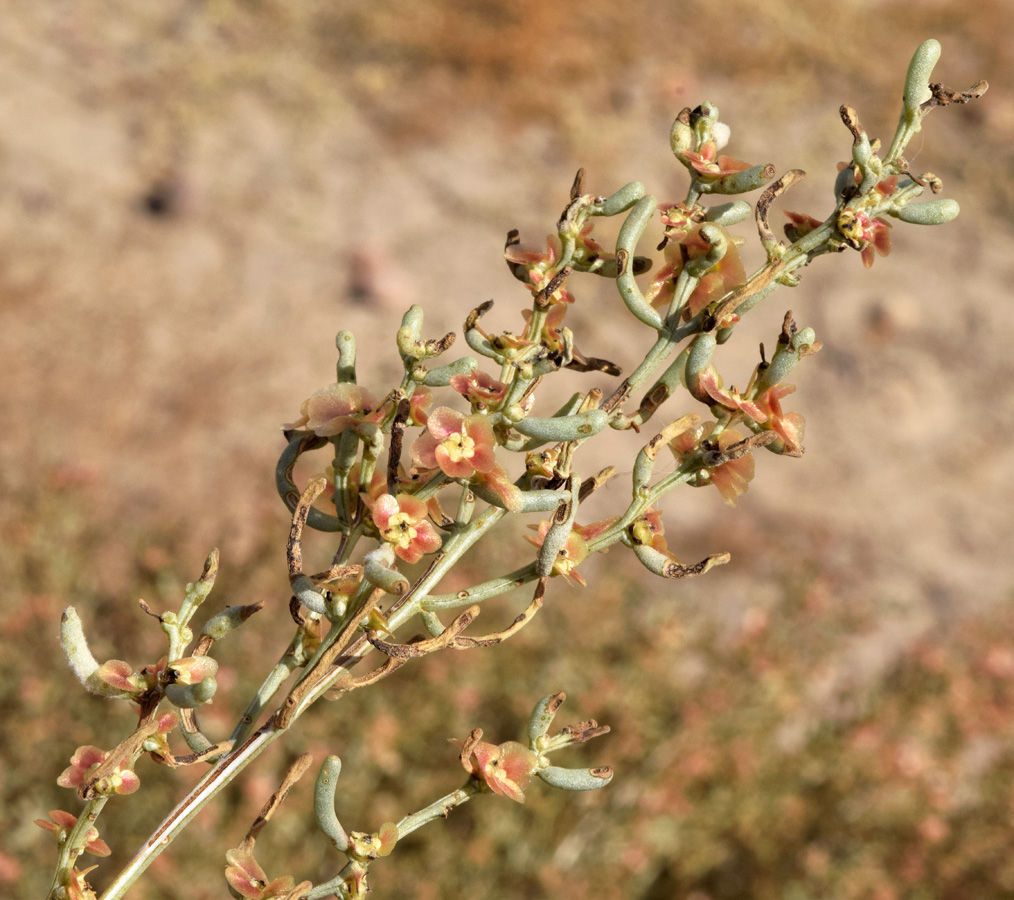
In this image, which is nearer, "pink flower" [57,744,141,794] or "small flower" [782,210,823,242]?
"pink flower" [57,744,141,794]

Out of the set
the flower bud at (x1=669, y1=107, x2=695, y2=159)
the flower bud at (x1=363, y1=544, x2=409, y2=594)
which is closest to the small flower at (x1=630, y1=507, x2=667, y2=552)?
the flower bud at (x1=363, y1=544, x2=409, y2=594)

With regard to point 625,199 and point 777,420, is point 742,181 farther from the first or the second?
point 777,420

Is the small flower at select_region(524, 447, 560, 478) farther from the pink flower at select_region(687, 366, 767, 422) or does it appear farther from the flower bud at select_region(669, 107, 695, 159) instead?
the flower bud at select_region(669, 107, 695, 159)

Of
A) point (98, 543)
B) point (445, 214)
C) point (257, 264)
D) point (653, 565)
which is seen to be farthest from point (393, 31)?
point (653, 565)

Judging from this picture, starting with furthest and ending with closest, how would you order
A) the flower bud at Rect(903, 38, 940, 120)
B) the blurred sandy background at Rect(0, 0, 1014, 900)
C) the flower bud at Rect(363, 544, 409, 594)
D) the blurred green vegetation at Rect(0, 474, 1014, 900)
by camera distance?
the blurred sandy background at Rect(0, 0, 1014, 900) → the blurred green vegetation at Rect(0, 474, 1014, 900) → the flower bud at Rect(903, 38, 940, 120) → the flower bud at Rect(363, 544, 409, 594)

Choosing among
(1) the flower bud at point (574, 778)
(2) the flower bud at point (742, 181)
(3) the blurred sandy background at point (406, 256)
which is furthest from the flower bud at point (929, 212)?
(3) the blurred sandy background at point (406, 256)

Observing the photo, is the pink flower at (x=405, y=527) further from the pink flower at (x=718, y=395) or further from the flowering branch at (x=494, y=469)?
the pink flower at (x=718, y=395)
